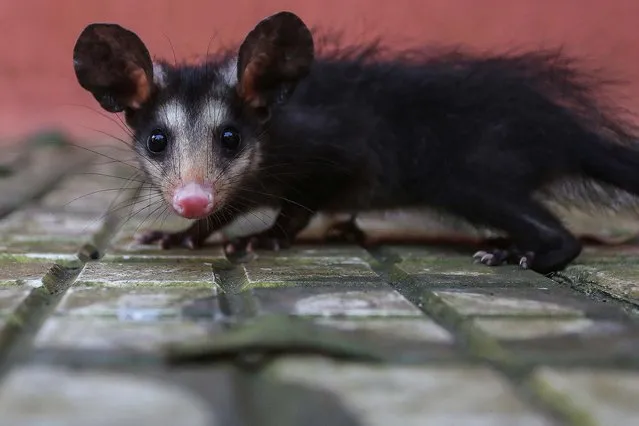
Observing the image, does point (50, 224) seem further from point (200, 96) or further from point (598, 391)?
point (598, 391)

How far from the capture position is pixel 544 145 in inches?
135

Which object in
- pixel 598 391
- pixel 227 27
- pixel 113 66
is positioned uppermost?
pixel 227 27

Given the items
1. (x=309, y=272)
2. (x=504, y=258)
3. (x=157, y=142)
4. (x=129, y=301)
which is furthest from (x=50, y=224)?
(x=504, y=258)

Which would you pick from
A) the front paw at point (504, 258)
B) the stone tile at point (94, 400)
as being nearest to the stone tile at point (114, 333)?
the stone tile at point (94, 400)

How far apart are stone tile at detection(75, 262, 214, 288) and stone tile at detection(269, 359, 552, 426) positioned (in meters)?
0.86

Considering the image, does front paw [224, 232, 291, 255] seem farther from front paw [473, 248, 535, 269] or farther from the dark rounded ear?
front paw [473, 248, 535, 269]

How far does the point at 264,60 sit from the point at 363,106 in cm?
54

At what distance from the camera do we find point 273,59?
333cm

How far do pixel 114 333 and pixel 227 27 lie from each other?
180 inches

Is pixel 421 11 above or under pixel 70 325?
above

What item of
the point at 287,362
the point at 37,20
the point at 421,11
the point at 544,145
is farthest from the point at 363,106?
the point at 37,20

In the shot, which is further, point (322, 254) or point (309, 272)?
point (322, 254)

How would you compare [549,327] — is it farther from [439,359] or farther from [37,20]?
[37,20]

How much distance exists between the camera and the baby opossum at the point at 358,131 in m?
3.28
